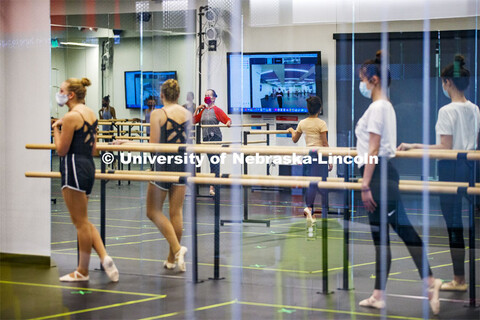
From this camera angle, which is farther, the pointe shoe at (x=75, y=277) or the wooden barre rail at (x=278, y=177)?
the pointe shoe at (x=75, y=277)

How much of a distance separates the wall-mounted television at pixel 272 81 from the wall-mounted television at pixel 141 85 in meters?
0.52

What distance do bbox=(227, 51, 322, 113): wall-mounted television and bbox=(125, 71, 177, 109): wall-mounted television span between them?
0.52m

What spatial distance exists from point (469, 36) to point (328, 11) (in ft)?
3.09

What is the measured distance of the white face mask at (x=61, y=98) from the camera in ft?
17.3

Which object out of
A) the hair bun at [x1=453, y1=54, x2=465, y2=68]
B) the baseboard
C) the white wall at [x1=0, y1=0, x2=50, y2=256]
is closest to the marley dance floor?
the baseboard

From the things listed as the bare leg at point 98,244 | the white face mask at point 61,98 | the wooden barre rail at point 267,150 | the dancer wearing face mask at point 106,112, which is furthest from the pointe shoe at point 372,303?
the white face mask at point 61,98

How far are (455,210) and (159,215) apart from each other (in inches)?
80.6

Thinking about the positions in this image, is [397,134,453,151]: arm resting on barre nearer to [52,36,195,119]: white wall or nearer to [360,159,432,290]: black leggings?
[360,159,432,290]: black leggings

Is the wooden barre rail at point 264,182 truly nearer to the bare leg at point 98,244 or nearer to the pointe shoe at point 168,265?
the bare leg at point 98,244

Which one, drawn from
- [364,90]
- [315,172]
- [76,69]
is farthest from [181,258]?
[364,90]

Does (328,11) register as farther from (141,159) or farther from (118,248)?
(118,248)

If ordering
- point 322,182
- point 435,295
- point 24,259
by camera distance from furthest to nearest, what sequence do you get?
point 24,259
point 322,182
point 435,295

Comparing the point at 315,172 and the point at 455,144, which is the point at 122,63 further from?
the point at 455,144

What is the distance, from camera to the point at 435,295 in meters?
4.73
